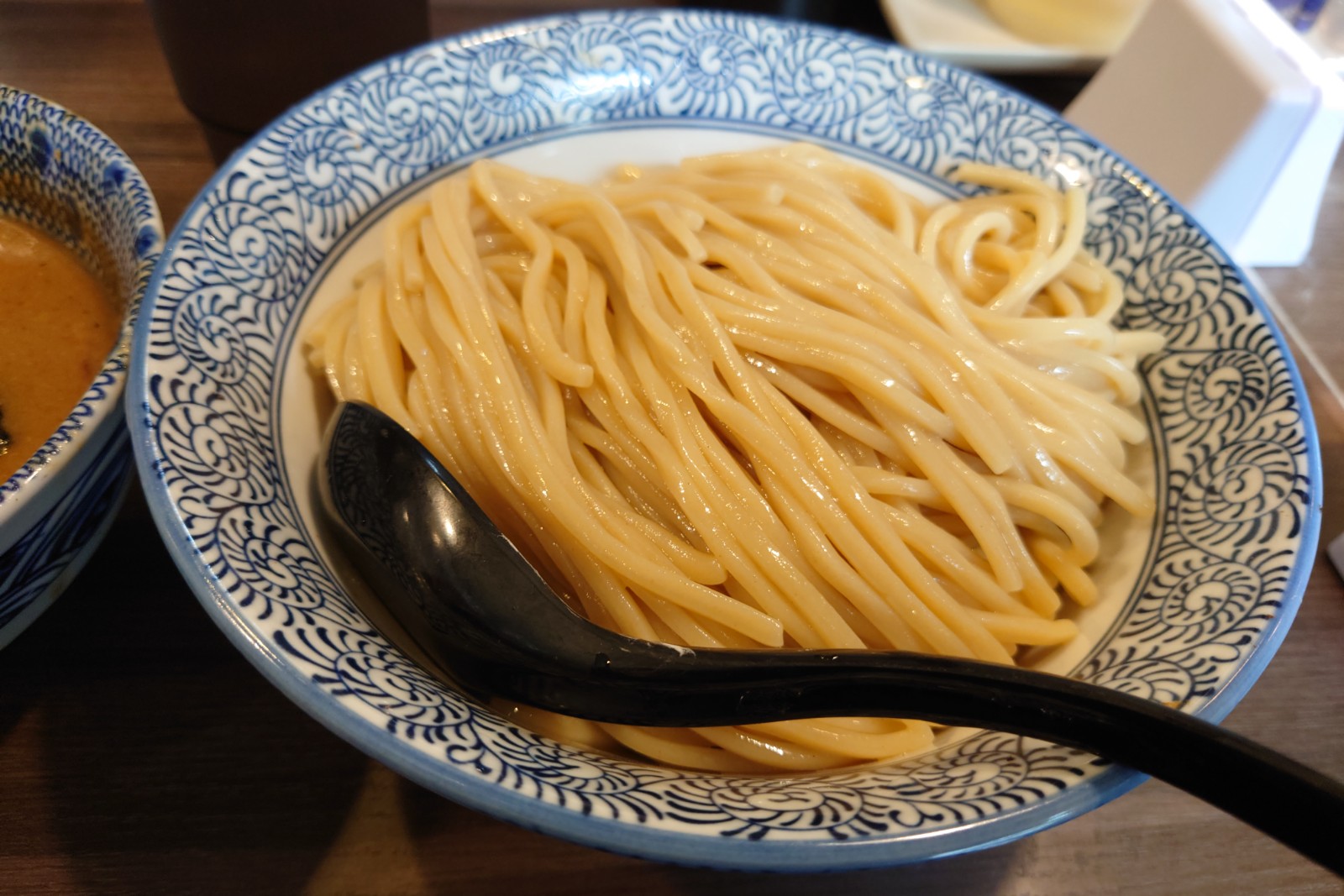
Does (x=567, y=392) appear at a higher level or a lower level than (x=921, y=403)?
lower

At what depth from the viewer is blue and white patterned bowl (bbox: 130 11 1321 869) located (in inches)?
34.5

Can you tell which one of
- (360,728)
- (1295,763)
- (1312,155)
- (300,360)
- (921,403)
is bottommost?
(300,360)

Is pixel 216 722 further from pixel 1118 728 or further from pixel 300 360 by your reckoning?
pixel 1118 728

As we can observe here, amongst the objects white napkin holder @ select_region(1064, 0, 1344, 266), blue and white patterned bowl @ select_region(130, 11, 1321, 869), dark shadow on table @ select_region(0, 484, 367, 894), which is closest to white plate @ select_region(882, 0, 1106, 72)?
white napkin holder @ select_region(1064, 0, 1344, 266)

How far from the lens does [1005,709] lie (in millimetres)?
938

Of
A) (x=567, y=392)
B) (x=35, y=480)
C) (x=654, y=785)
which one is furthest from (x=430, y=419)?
(x=654, y=785)

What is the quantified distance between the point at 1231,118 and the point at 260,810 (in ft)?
7.62

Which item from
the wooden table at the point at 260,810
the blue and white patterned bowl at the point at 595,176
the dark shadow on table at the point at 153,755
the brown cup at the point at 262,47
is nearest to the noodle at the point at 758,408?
the blue and white patterned bowl at the point at 595,176

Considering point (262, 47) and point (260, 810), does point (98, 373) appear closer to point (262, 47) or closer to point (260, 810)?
point (260, 810)

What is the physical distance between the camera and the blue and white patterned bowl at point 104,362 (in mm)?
994

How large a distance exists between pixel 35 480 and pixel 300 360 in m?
0.48

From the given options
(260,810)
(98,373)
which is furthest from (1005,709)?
(98,373)

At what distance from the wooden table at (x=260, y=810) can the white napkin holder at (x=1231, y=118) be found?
3.84 feet

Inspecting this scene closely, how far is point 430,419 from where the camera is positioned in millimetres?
1354
